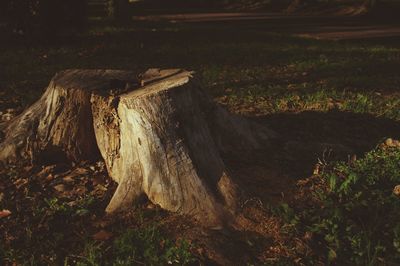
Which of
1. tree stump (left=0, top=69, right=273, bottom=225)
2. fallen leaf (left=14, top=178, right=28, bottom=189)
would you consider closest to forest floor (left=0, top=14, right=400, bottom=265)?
fallen leaf (left=14, top=178, right=28, bottom=189)

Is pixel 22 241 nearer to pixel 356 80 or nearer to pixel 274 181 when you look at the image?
pixel 274 181

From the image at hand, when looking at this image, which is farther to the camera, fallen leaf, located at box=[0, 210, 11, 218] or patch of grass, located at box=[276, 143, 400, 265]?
fallen leaf, located at box=[0, 210, 11, 218]

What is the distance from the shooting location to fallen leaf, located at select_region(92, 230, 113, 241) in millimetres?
3236

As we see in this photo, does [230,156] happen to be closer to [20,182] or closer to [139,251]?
[139,251]

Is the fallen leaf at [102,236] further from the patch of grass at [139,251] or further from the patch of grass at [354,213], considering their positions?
the patch of grass at [354,213]

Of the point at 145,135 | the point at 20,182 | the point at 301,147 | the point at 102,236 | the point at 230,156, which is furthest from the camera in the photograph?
the point at 301,147

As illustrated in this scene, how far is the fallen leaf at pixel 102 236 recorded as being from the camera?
10.6 feet

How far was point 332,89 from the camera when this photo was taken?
7141mm

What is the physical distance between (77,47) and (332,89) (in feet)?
21.1

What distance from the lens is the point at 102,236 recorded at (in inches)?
128

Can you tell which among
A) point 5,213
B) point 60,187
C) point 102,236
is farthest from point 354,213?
point 5,213

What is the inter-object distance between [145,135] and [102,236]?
78 centimetres

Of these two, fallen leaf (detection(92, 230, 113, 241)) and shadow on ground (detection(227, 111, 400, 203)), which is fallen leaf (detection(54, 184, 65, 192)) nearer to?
fallen leaf (detection(92, 230, 113, 241))

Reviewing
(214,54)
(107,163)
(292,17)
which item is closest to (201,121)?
(107,163)
